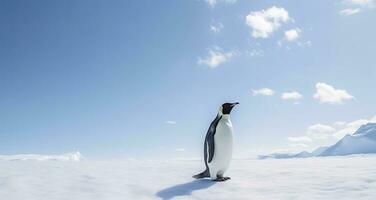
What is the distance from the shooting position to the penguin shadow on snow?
712cm

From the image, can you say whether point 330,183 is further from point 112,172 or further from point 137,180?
point 112,172

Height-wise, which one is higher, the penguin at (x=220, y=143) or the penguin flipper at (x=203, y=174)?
the penguin at (x=220, y=143)

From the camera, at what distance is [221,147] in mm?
8766

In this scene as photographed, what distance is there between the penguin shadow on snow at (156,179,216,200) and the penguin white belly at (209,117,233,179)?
369 millimetres

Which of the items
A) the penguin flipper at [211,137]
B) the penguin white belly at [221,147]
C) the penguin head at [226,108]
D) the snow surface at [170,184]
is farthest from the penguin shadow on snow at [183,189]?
the penguin head at [226,108]

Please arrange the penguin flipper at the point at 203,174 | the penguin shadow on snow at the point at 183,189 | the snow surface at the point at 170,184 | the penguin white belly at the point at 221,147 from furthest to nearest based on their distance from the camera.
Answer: the penguin flipper at the point at 203,174 < the penguin white belly at the point at 221,147 < the penguin shadow on snow at the point at 183,189 < the snow surface at the point at 170,184

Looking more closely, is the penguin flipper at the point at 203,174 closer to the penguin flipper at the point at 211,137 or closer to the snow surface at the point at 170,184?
the snow surface at the point at 170,184

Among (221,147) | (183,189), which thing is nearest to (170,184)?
(183,189)

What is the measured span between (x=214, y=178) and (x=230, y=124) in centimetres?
129

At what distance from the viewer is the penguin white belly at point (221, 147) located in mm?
8750

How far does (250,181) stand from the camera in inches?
335

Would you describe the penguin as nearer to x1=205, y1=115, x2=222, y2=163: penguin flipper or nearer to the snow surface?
x1=205, y1=115, x2=222, y2=163: penguin flipper

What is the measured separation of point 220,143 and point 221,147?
0.09 metres

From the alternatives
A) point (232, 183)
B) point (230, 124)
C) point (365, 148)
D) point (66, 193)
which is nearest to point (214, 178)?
point (232, 183)
